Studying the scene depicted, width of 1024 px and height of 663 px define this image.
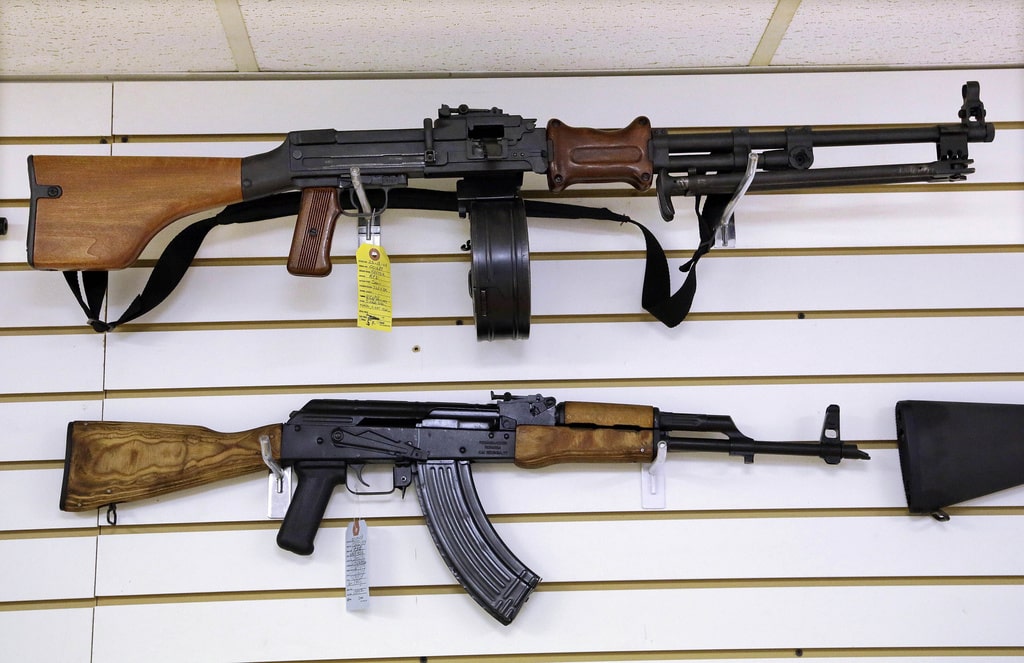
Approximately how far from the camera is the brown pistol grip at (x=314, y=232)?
1.96 m

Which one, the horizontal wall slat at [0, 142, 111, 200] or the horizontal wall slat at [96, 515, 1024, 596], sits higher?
the horizontal wall slat at [0, 142, 111, 200]

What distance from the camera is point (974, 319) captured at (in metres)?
2.20

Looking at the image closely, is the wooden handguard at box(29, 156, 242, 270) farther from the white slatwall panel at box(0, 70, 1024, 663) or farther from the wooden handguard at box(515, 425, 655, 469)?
the wooden handguard at box(515, 425, 655, 469)

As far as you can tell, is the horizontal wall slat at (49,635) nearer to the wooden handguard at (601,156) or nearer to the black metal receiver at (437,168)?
the black metal receiver at (437,168)

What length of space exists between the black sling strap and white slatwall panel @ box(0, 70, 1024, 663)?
0.22 feet

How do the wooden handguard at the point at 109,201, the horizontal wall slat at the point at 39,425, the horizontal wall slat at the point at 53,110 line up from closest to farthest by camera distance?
the wooden handguard at the point at 109,201 < the horizontal wall slat at the point at 39,425 < the horizontal wall slat at the point at 53,110

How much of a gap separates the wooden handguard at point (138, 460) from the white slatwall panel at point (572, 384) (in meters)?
0.12

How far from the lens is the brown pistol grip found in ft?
6.41

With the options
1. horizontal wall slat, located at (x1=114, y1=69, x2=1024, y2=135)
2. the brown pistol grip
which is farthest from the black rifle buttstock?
the brown pistol grip

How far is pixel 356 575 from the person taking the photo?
2.04 metres

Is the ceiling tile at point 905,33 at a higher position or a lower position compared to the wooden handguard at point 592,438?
higher

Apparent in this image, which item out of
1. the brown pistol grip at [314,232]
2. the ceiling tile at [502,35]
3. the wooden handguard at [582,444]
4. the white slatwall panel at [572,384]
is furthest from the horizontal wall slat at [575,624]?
the ceiling tile at [502,35]

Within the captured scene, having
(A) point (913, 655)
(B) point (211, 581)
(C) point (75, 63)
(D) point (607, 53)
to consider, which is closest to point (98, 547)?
(B) point (211, 581)

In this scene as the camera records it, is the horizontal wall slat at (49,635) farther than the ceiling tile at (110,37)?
Yes
